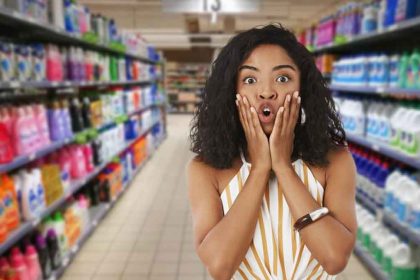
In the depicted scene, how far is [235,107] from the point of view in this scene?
44.8 inches

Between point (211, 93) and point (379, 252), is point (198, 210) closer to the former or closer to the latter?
point (211, 93)

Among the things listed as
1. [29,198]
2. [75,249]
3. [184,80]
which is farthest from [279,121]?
[184,80]

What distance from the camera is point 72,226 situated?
3.46 metres

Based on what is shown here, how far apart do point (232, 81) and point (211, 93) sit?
0.09 meters

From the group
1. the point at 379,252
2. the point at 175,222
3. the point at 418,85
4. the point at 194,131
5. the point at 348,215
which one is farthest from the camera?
the point at 175,222

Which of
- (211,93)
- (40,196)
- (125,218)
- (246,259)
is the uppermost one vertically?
(211,93)

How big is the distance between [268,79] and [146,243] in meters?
3.13

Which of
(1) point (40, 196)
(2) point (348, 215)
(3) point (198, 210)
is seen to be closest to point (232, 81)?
(3) point (198, 210)

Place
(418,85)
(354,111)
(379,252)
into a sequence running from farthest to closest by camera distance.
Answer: (354,111) < (379,252) < (418,85)

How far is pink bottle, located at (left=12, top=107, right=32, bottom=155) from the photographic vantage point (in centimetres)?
252

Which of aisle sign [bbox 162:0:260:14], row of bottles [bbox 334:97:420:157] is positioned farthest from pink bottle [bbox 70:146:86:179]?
aisle sign [bbox 162:0:260:14]

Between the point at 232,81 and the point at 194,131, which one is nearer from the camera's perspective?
the point at 232,81

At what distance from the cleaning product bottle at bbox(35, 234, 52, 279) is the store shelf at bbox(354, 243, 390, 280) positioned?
2429mm

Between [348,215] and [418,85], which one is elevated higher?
[418,85]
